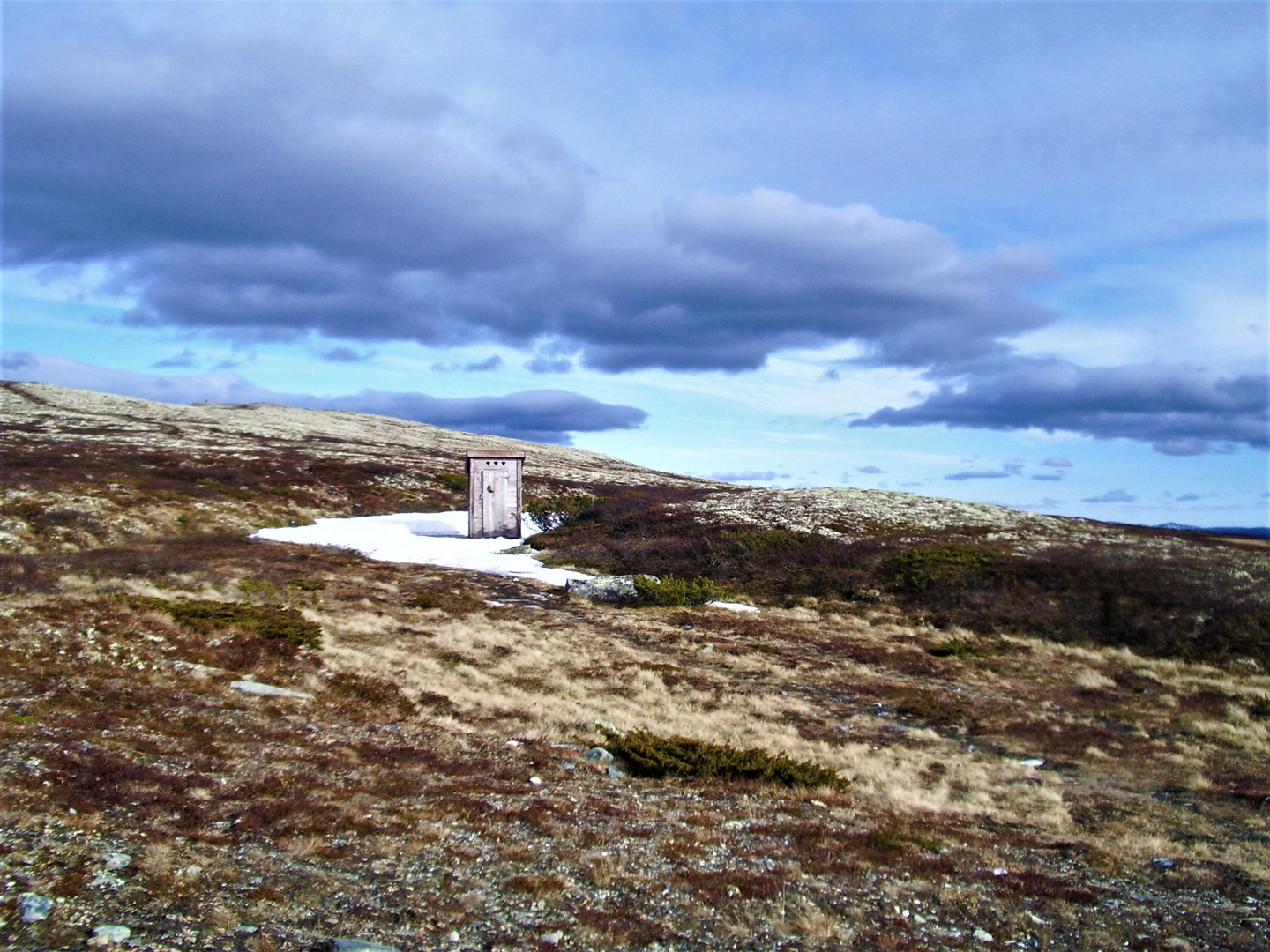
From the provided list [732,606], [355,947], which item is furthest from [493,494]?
[355,947]

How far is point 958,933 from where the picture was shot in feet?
25.7

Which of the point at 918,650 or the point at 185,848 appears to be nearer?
the point at 185,848

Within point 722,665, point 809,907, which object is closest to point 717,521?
point 722,665

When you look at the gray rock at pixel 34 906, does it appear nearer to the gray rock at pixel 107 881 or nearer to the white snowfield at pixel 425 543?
the gray rock at pixel 107 881

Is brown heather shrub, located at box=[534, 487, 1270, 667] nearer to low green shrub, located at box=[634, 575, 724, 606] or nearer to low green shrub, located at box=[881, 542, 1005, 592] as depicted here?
low green shrub, located at box=[881, 542, 1005, 592]

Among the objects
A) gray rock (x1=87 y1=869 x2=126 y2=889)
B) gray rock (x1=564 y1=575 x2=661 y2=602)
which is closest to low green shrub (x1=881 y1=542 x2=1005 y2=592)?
gray rock (x1=564 y1=575 x2=661 y2=602)

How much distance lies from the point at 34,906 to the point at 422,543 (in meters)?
39.4

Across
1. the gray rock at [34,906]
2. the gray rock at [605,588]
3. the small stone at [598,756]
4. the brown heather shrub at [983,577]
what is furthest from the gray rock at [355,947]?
the gray rock at [605,588]

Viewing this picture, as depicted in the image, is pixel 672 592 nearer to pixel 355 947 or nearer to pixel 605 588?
pixel 605 588

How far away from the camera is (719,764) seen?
1370cm

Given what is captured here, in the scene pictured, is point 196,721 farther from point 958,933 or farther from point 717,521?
point 717,521

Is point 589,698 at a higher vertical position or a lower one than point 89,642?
lower

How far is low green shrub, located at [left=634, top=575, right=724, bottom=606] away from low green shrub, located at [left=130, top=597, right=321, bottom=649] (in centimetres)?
1590

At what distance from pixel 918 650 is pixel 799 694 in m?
8.16
